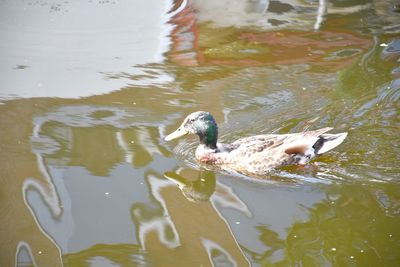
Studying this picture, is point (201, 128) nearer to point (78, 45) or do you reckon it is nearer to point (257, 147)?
point (257, 147)

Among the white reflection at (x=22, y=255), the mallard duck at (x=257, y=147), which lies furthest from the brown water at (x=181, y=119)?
the mallard duck at (x=257, y=147)

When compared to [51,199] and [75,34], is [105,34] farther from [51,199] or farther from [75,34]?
[51,199]

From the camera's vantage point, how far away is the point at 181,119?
292 inches

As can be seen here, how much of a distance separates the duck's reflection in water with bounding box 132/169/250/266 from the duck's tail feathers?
1037mm

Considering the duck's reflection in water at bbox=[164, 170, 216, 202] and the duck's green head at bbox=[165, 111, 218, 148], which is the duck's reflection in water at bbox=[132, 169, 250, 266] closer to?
the duck's reflection in water at bbox=[164, 170, 216, 202]

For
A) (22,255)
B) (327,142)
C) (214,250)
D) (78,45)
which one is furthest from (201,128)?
(78,45)

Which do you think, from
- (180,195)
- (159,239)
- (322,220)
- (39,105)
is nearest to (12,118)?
(39,105)

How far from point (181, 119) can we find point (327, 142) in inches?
63.0

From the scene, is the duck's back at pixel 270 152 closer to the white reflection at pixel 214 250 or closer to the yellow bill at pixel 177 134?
the yellow bill at pixel 177 134

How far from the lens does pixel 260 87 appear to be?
824 cm

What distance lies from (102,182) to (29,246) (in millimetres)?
1102

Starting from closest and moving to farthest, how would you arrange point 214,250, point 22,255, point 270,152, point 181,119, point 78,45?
point 22,255 < point 214,250 < point 270,152 < point 181,119 < point 78,45

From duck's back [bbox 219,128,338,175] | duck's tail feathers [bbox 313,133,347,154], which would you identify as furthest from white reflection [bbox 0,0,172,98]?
duck's tail feathers [bbox 313,133,347,154]

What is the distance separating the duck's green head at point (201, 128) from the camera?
6.83 meters
